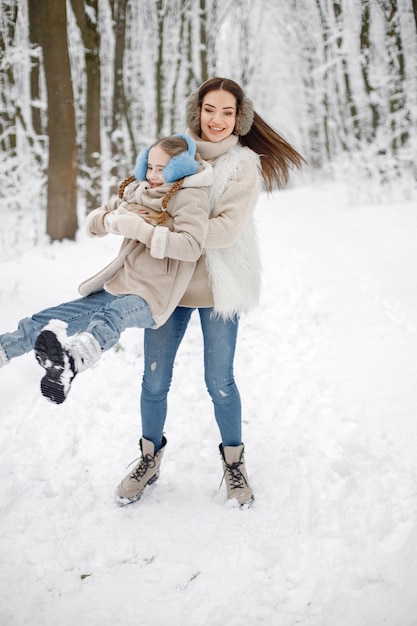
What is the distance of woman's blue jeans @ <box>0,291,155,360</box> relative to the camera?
2020mm

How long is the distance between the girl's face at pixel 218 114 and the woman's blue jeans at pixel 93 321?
1.02 meters

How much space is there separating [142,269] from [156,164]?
1.88 ft

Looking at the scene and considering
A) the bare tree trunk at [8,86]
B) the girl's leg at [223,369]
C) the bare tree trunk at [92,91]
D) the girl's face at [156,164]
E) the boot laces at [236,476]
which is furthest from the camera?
the bare tree trunk at [8,86]

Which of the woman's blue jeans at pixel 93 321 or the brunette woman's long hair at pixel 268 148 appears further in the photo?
the brunette woman's long hair at pixel 268 148

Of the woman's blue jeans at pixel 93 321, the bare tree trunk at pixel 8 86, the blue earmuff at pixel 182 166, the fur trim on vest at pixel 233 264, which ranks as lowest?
the woman's blue jeans at pixel 93 321

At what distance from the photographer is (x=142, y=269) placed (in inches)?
88.0

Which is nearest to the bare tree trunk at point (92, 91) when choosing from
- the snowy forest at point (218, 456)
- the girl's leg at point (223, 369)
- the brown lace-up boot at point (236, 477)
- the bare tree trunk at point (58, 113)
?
the snowy forest at point (218, 456)

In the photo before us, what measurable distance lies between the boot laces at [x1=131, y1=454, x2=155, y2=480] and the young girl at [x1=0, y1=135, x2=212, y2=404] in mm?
935

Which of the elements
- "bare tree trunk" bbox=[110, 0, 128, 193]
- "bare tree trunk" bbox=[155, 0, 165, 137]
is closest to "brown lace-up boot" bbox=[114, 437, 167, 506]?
"bare tree trunk" bbox=[110, 0, 128, 193]

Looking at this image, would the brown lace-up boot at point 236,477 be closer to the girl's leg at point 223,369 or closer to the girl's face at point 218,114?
the girl's leg at point 223,369

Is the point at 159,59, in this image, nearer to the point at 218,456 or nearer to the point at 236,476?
the point at 218,456

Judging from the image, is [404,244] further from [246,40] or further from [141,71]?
[246,40]

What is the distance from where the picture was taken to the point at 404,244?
7109 millimetres

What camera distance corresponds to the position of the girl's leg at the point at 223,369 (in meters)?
2.48
